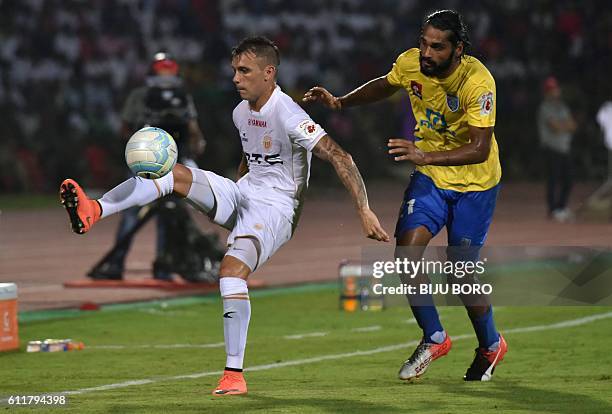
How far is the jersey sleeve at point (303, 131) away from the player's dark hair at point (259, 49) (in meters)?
0.42

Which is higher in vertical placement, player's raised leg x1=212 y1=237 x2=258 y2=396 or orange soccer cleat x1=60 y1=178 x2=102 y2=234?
orange soccer cleat x1=60 y1=178 x2=102 y2=234

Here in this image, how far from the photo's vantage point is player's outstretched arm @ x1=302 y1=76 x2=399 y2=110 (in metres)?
10.3

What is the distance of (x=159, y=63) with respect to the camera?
53.8 feet

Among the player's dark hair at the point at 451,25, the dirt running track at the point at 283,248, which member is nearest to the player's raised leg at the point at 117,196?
the player's dark hair at the point at 451,25

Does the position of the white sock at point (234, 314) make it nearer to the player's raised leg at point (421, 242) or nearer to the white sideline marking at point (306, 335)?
the player's raised leg at point (421, 242)

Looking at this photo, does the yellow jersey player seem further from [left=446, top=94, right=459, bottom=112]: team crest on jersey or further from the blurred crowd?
the blurred crowd

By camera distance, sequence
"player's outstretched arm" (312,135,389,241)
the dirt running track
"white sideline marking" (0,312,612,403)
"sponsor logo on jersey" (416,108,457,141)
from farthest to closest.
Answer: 1. the dirt running track
2. "white sideline marking" (0,312,612,403)
3. "sponsor logo on jersey" (416,108,457,141)
4. "player's outstretched arm" (312,135,389,241)

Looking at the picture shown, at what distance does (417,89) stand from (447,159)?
0.75 m

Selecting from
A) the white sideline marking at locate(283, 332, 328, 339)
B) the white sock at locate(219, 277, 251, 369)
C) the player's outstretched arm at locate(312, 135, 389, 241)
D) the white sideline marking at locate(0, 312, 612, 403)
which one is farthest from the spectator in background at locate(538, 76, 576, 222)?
the white sock at locate(219, 277, 251, 369)

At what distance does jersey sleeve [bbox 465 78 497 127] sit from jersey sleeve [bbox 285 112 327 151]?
957 millimetres

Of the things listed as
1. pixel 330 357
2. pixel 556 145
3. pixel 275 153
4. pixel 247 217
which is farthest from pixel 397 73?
pixel 556 145

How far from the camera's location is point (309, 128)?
954cm

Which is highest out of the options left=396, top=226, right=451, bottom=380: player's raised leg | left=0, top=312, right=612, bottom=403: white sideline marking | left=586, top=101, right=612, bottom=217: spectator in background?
left=586, top=101, right=612, bottom=217: spectator in background

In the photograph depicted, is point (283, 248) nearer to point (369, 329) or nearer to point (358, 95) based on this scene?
point (369, 329)
